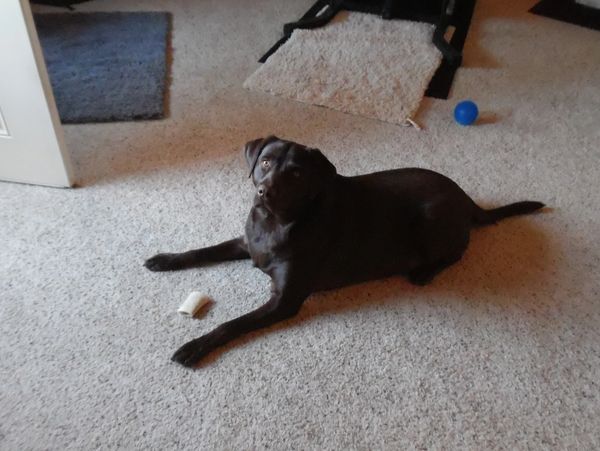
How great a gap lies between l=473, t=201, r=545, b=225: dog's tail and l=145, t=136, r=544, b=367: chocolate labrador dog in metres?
0.09

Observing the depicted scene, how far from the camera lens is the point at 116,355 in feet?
4.51

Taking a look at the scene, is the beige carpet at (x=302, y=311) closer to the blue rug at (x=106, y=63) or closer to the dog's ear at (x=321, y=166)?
the blue rug at (x=106, y=63)

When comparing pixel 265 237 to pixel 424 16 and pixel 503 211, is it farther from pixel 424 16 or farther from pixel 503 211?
pixel 424 16

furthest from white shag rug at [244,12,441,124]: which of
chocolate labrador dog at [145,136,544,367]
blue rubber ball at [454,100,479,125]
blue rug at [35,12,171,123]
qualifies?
chocolate labrador dog at [145,136,544,367]

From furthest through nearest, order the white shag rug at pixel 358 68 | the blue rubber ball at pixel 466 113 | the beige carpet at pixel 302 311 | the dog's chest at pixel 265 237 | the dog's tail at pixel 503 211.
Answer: the white shag rug at pixel 358 68
the blue rubber ball at pixel 466 113
the dog's tail at pixel 503 211
the dog's chest at pixel 265 237
the beige carpet at pixel 302 311

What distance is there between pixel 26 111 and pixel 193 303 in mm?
767

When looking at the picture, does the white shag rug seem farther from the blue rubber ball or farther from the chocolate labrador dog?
the chocolate labrador dog

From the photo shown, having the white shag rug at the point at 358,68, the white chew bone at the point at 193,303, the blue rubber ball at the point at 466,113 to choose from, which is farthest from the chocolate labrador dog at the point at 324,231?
the white shag rug at the point at 358,68

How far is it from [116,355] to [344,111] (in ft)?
4.25

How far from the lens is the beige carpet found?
1.27 m

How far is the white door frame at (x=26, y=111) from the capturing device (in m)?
1.52

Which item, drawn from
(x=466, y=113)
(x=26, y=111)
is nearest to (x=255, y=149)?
(x=26, y=111)

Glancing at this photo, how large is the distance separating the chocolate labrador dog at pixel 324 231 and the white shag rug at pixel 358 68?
2.46ft

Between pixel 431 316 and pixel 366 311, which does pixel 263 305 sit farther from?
pixel 431 316
